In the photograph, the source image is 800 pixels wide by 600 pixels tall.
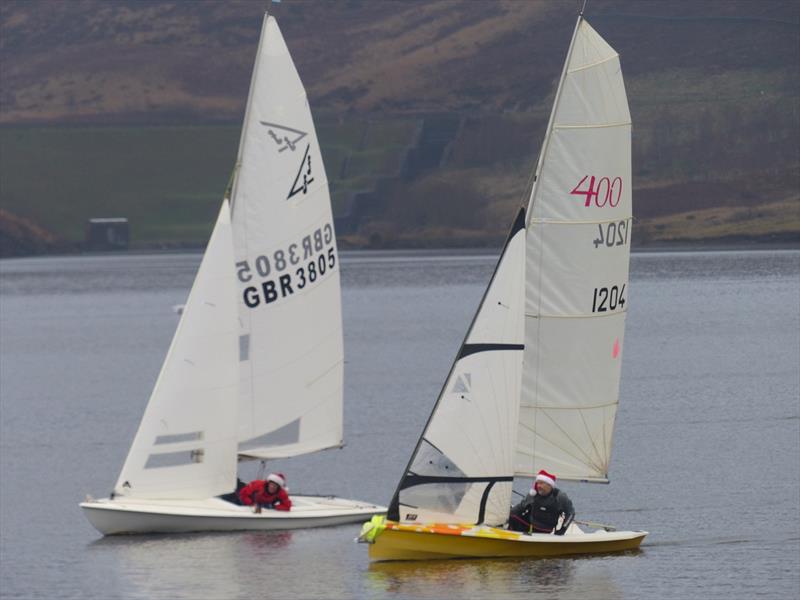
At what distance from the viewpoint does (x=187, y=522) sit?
37969mm

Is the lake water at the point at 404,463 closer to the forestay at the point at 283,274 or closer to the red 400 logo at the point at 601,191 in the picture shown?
the forestay at the point at 283,274

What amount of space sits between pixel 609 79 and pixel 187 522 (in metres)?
13.0

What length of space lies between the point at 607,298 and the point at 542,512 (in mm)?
4527

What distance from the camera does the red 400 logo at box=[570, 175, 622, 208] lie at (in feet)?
113

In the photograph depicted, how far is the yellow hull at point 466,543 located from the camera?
33.6m

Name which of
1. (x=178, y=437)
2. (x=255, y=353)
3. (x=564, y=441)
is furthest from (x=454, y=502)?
(x=255, y=353)

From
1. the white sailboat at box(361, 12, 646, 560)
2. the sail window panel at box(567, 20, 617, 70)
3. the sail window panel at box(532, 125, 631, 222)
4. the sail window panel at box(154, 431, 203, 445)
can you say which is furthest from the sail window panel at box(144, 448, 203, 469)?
the sail window panel at box(567, 20, 617, 70)

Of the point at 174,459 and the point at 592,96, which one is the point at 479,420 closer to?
the point at 592,96

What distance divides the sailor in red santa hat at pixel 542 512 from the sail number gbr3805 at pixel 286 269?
836cm

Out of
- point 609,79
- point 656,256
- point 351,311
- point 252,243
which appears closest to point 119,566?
point 252,243

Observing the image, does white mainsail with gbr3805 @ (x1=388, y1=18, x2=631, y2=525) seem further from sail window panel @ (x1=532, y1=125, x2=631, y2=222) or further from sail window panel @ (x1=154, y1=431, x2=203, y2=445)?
sail window panel @ (x1=154, y1=431, x2=203, y2=445)

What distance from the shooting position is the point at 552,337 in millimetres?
35125

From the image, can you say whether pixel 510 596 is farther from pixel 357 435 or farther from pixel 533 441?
pixel 357 435

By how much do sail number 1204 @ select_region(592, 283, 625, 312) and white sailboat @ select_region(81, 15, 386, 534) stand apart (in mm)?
7441
